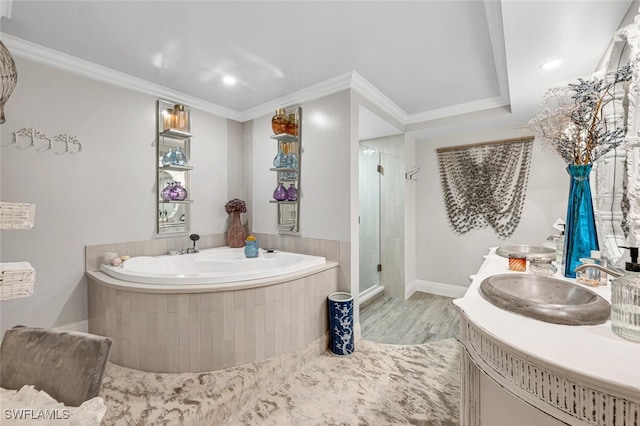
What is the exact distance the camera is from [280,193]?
2957mm

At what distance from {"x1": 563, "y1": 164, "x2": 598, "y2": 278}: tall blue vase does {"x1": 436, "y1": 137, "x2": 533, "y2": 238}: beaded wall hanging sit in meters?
2.20

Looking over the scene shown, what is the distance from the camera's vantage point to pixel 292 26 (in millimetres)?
1828

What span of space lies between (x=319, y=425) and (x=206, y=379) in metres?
0.78

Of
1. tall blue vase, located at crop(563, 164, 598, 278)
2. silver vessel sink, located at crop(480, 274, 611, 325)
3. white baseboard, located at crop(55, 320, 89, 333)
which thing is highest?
tall blue vase, located at crop(563, 164, 598, 278)

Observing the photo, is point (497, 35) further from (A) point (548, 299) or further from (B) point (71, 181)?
(B) point (71, 181)

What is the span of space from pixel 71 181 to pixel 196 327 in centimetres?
167

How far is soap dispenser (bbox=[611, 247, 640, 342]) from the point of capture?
2.45 ft

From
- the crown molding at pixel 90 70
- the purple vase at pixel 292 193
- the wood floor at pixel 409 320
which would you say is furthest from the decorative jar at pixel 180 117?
the wood floor at pixel 409 320

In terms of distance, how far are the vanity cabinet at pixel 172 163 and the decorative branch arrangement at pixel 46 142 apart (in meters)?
0.65

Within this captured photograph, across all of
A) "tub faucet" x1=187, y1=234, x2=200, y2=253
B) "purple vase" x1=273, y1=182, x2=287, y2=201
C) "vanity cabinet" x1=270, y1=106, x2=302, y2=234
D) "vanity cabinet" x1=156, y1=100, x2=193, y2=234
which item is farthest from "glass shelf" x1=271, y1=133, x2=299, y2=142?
"tub faucet" x1=187, y1=234, x2=200, y2=253

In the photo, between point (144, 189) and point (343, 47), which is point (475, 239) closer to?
point (343, 47)

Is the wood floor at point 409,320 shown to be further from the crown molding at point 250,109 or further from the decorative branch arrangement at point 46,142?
the decorative branch arrangement at point 46,142

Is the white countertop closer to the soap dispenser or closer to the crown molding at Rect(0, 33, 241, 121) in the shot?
the soap dispenser

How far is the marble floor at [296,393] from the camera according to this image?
1.57 meters
